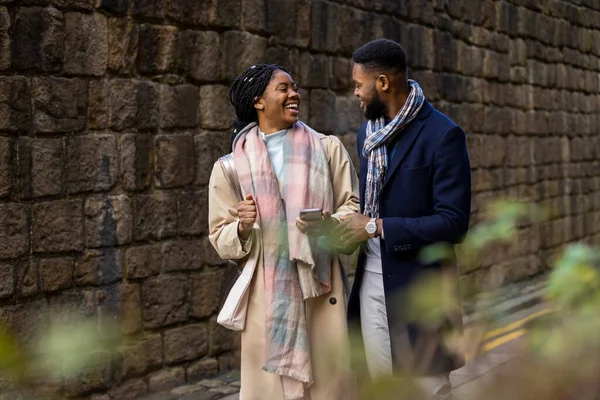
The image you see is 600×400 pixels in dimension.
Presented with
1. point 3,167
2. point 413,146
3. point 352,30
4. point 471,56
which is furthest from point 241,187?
point 471,56

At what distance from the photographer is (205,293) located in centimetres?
610

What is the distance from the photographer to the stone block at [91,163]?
5.18 metres

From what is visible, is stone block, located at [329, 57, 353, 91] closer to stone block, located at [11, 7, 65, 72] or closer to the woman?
stone block, located at [11, 7, 65, 72]

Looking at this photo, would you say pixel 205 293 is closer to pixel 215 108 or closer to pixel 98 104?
pixel 215 108

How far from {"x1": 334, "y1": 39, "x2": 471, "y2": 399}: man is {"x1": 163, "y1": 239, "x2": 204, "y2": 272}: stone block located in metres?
2.67

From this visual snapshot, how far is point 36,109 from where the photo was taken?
196 inches

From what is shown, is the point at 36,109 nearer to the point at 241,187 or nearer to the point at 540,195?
the point at 241,187

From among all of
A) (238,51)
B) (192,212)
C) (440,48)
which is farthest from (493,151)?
(192,212)

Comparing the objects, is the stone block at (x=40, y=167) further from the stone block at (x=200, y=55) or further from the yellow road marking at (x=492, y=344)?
the yellow road marking at (x=492, y=344)

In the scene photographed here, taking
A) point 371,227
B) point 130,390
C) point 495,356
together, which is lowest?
point 130,390

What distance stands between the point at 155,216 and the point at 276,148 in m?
2.44

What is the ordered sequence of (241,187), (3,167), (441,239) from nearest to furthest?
(441,239)
(241,187)
(3,167)

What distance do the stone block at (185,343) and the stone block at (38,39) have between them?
1.85 meters

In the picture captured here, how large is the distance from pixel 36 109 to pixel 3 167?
380mm
